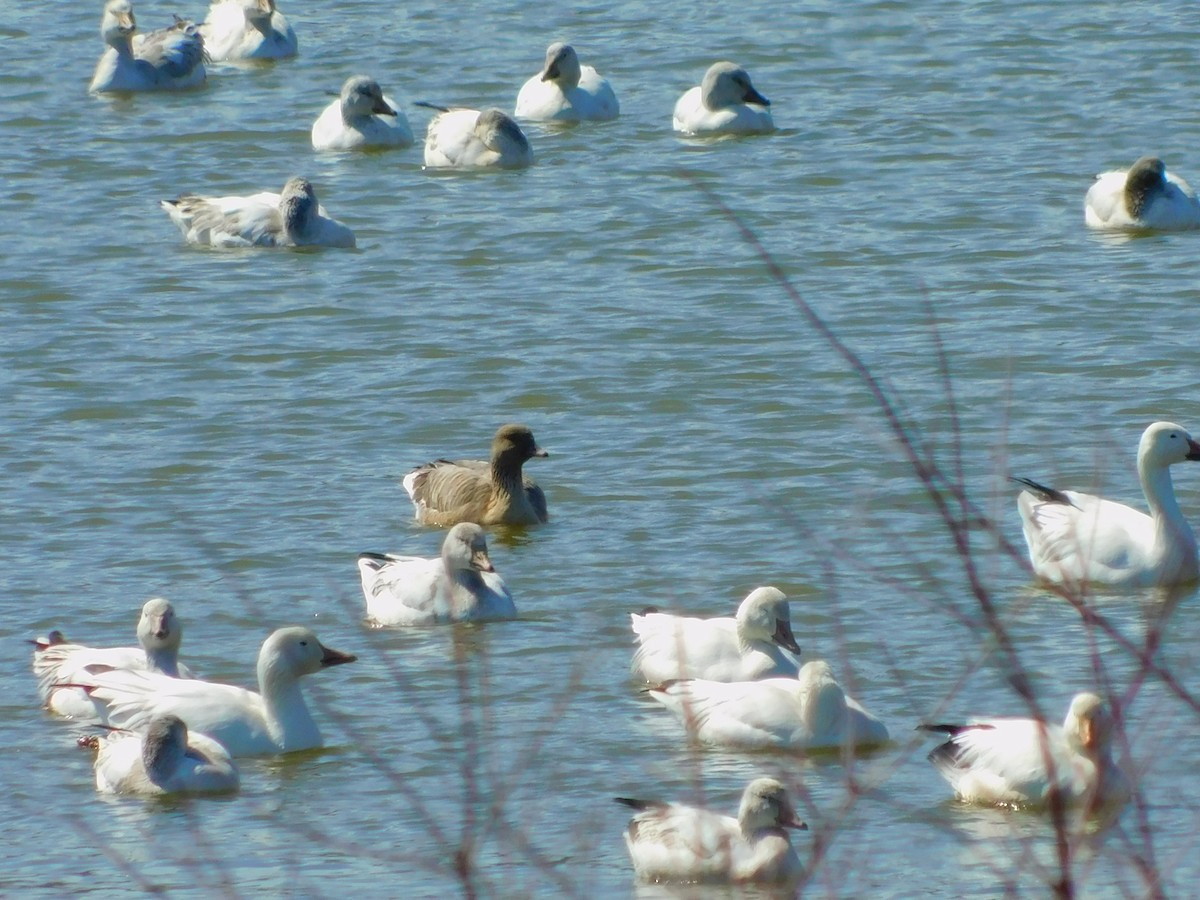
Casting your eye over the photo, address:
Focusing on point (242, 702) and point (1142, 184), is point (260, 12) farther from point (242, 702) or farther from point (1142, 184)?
point (242, 702)

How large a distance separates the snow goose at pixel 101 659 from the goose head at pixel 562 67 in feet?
40.1

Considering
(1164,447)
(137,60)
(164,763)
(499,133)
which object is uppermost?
(1164,447)

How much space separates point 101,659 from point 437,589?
1.60 meters

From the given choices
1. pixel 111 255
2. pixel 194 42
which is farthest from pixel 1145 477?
pixel 194 42

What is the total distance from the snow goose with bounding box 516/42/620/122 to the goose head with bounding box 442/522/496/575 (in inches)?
433

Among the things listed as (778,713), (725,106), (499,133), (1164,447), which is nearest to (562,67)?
(725,106)

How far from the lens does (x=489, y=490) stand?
11.9 m

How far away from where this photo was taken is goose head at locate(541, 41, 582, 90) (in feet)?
68.3

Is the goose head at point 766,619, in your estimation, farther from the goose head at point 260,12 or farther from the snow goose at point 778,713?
the goose head at point 260,12

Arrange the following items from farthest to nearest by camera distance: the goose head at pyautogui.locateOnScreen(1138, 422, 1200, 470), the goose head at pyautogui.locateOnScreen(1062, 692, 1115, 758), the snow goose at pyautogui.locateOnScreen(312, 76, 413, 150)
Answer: the snow goose at pyautogui.locateOnScreen(312, 76, 413, 150), the goose head at pyautogui.locateOnScreen(1138, 422, 1200, 470), the goose head at pyautogui.locateOnScreen(1062, 692, 1115, 758)

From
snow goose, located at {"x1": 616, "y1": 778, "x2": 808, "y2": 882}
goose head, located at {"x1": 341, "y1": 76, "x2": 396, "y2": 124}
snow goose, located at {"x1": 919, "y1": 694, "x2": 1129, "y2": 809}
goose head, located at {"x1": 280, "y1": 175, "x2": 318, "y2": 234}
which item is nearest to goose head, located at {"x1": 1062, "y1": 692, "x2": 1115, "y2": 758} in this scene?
snow goose, located at {"x1": 919, "y1": 694, "x2": 1129, "y2": 809}

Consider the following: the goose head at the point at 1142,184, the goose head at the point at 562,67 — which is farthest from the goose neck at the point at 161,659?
the goose head at the point at 562,67

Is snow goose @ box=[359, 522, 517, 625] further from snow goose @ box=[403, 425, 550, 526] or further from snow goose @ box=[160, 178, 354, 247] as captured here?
snow goose @ box=[160, 178, 354, 247]

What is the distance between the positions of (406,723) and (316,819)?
2.90 feet
